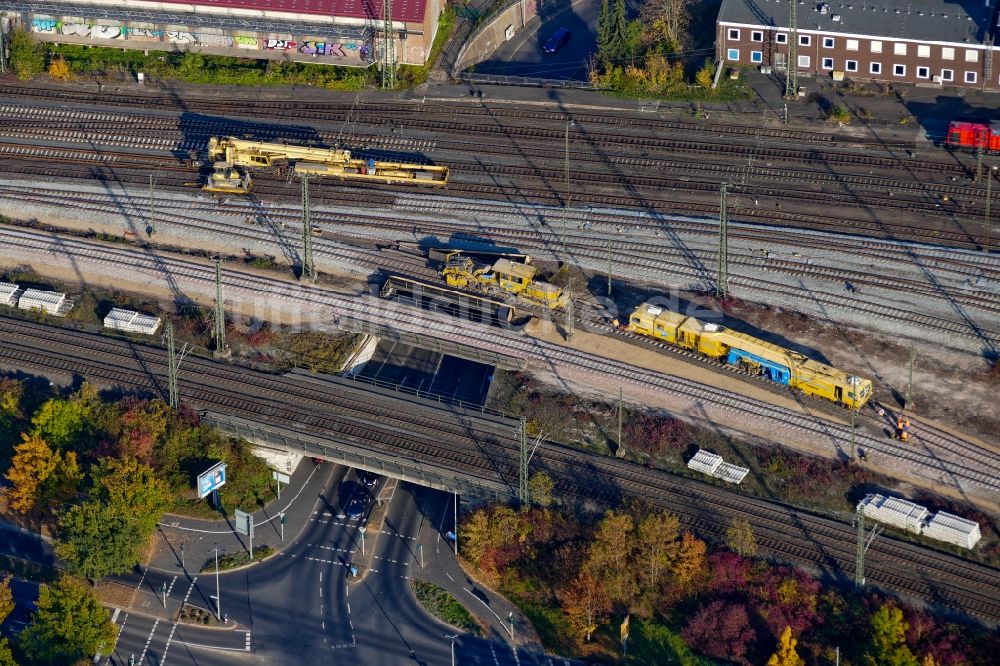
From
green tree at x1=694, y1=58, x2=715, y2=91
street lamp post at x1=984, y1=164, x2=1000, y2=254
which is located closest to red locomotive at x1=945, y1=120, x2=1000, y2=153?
street lamp post at x1=984, y1=164, x2=1000, y2=254

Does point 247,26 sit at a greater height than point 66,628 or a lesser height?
greater

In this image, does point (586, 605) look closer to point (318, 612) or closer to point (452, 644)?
point (452, 644)

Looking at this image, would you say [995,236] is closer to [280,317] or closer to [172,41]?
[280,317]

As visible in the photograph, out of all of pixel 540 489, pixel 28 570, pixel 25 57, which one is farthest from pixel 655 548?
pixel 25 57

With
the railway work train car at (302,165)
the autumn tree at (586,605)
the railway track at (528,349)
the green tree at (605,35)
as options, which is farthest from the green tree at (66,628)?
the green tree at (605,35)

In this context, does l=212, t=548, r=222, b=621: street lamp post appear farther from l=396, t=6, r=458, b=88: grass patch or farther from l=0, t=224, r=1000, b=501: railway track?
l=396, t=6, r=458, b=88: grass patch

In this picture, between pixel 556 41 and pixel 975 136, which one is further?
pixel 556 41

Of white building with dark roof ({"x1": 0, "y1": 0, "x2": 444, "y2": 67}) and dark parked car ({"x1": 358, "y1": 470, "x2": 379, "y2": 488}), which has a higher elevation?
white building with dark roof ({"x1": 0, "y1": 0, "x2": 444, "y2": 67})
